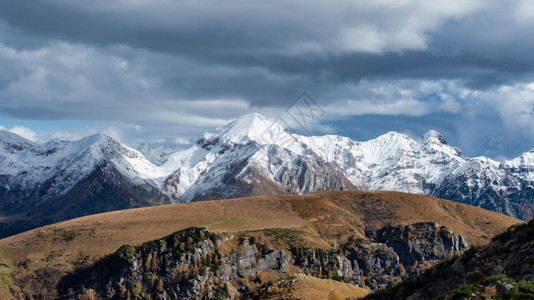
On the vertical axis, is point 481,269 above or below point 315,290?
above

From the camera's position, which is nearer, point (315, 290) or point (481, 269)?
point (481, 269)

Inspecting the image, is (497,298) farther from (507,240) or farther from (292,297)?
(292,297)

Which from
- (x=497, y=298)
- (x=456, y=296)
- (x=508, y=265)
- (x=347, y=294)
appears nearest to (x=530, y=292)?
(x=497, y=298)

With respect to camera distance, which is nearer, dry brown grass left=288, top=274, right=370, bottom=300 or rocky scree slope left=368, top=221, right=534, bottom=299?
rocky scree slope left=368, top=221, right=534, bottom=299

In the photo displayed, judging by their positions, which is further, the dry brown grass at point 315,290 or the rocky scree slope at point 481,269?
the dry brown grass at point 315,290

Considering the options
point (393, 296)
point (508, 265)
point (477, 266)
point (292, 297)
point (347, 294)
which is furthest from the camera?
point (347, 294)

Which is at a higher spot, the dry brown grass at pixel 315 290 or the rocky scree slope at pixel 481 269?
the rocky scree slope at pixel 481 269

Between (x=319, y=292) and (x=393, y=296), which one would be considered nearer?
(x=393, y=296)

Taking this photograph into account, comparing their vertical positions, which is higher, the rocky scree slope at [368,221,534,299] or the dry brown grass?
the rocky scree slope at [368,221,534,299]

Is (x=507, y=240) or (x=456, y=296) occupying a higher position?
(x=507, y=240)

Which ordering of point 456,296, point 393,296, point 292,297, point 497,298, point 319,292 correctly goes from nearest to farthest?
point 497,298 < point 456,296 < point 393,296 < point 292,297 < point 319,292

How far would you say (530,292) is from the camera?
77.0m

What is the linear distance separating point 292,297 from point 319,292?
13164 millimetres

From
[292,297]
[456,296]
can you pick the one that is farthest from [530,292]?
[292,297]
